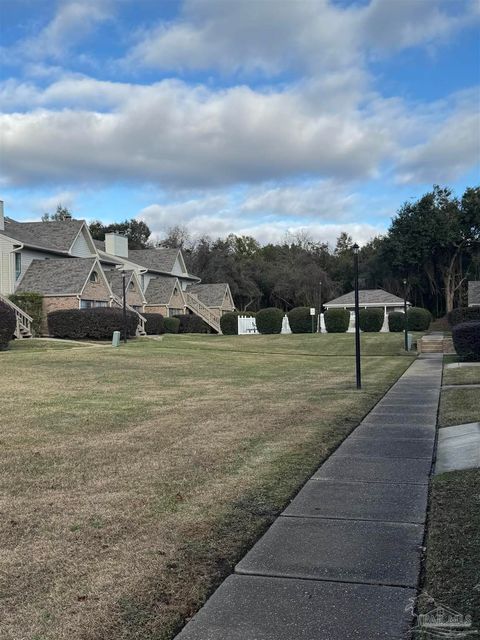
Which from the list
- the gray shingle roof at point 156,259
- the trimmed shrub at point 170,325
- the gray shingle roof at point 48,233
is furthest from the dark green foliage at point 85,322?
the gray shingle roof at point 156,259

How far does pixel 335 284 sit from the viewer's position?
7069 cm

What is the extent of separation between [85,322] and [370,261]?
42396 millimetres

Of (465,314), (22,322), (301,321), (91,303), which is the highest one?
(91,303)

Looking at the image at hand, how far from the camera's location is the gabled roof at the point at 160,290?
48.4 m

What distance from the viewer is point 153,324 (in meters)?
41.8

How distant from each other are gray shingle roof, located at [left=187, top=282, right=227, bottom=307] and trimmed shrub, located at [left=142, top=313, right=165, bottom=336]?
14.0m

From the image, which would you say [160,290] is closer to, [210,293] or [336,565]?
[210,293]

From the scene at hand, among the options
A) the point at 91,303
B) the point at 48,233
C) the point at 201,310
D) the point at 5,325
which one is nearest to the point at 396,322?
the point at 201,310

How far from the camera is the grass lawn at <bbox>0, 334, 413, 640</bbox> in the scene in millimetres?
3613

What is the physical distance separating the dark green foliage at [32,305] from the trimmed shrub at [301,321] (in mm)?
18351

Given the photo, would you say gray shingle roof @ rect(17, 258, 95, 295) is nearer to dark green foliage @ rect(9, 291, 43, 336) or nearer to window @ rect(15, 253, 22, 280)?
window @ rect(15, 253, 22, 280)

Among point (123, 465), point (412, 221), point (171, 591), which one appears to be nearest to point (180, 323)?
point (412, 221)

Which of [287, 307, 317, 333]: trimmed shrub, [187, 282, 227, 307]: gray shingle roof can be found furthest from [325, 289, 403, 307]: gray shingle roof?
[287, 307, 317, 333]: trimmed shrub

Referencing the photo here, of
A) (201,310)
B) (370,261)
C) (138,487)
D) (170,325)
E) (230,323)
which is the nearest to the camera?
(138,487)
